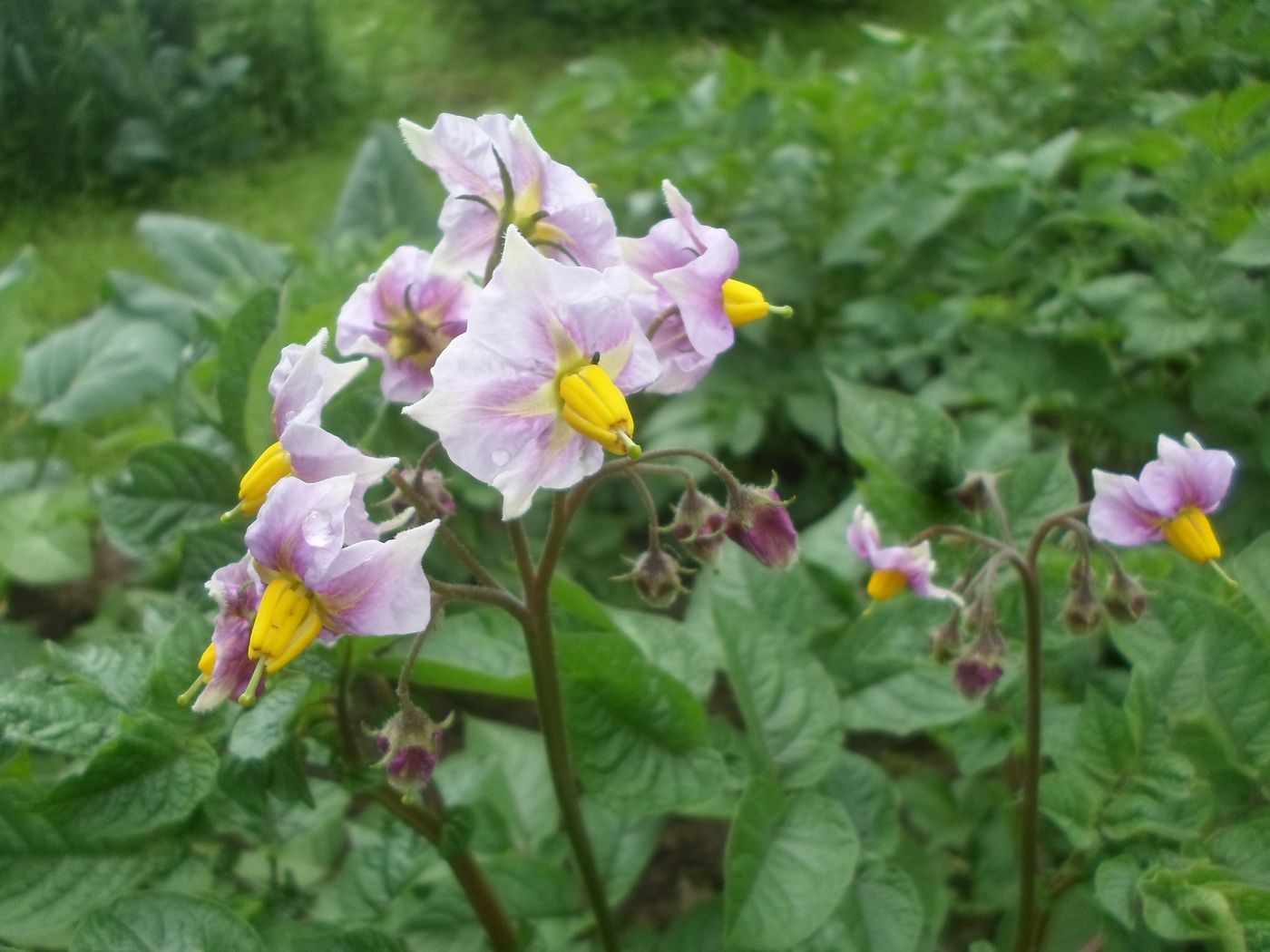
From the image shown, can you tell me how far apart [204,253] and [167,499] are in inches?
42.2

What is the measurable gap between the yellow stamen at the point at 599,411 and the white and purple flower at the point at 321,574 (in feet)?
0.36

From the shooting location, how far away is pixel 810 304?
89.7 inches

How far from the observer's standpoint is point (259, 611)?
700 millimetres

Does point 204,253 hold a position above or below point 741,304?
below

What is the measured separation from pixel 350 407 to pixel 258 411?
0.10 meters

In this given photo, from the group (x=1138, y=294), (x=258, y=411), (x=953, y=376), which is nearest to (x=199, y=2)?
(x=258, y=411)

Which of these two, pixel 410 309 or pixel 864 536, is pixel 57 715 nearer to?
pixel 410 309

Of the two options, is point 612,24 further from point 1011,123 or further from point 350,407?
point 350,407

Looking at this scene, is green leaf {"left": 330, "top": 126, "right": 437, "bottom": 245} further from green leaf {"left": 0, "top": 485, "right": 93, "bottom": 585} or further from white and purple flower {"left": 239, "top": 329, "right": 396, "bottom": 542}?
white and purple flower {"left": 239, "top": 329, "right": 396, "bottom": 542}

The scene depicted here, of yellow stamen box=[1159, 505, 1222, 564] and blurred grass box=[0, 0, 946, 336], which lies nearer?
yellow stamen box=[1159, 505, 1222, 564]

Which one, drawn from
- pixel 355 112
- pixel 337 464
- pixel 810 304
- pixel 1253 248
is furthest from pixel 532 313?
pixel 355 112

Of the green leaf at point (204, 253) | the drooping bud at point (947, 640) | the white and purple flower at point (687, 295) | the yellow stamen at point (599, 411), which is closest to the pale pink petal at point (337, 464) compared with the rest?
the yellow stamen at point (599, 411)

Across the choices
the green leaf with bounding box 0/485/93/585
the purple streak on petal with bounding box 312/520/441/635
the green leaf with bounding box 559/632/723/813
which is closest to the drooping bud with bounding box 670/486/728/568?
the green leaf with bounding box 559/632/723/813

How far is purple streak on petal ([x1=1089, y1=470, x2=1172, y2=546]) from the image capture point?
893 millimetres
